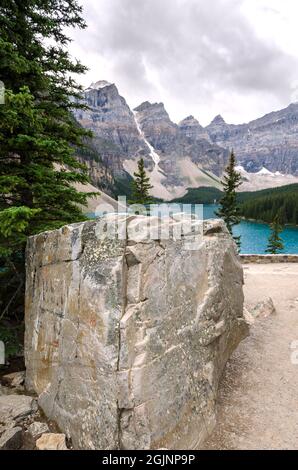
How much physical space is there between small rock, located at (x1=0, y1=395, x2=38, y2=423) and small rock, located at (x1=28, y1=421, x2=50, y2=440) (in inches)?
13.8

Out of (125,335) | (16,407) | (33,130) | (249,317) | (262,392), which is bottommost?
(262,392)

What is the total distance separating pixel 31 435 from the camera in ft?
19.1

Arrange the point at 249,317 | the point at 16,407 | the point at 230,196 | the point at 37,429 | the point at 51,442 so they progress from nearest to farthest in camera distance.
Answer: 1. the point at 51,442
2. the point at 37,429
3. the point at 16,407
4. the point at 249,317
5. the point at 230,196

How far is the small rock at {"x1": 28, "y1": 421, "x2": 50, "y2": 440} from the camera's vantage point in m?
5.83

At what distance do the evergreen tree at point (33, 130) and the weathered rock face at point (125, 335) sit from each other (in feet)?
4.42

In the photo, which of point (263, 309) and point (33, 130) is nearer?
point (33, 130)

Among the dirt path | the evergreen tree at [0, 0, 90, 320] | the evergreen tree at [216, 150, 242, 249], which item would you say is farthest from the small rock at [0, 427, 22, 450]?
the evergreen tree at [216, 150, 242, 249]

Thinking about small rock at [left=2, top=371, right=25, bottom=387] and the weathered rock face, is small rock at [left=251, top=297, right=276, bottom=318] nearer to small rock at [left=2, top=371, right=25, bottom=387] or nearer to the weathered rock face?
the weathered rock face

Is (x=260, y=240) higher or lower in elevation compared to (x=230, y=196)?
lower

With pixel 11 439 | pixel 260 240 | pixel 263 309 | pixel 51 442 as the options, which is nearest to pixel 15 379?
pixel 11 439

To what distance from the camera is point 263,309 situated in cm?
1166

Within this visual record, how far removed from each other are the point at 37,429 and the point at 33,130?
7.01 m

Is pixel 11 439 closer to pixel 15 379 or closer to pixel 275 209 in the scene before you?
pixel 15 379
